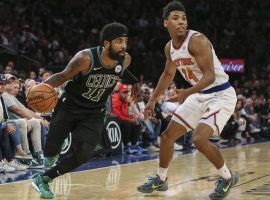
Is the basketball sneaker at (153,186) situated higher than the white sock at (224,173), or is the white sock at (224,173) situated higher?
the white sock at (224,173)

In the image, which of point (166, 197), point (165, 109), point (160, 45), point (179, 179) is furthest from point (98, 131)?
point (160, 45)

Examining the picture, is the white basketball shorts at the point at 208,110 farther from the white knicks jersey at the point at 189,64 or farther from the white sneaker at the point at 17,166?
the white sneaker at the point at 17,166

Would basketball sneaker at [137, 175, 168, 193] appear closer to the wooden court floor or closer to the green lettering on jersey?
the wooden court floor

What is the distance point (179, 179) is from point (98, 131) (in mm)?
1770

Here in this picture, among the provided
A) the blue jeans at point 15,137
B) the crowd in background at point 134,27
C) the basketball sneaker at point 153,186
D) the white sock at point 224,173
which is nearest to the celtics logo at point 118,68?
the basketball sneaker at point 153,186

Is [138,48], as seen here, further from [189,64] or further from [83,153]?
[83,153]

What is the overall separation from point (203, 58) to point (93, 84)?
3.72ft

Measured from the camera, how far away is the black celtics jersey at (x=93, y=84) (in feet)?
19.2

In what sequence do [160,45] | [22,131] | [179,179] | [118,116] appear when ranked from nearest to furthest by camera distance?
1. [179,179]
2. [22,131]
3. [118,116]
4. [160,45]

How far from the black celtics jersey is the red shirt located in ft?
17.6

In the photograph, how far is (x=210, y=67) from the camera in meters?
5.85

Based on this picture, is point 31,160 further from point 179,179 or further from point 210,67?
point 210,67

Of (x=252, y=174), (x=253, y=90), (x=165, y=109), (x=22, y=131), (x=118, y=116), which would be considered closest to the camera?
(x=252, y=174)

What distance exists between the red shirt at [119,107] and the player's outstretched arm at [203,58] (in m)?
5.56
